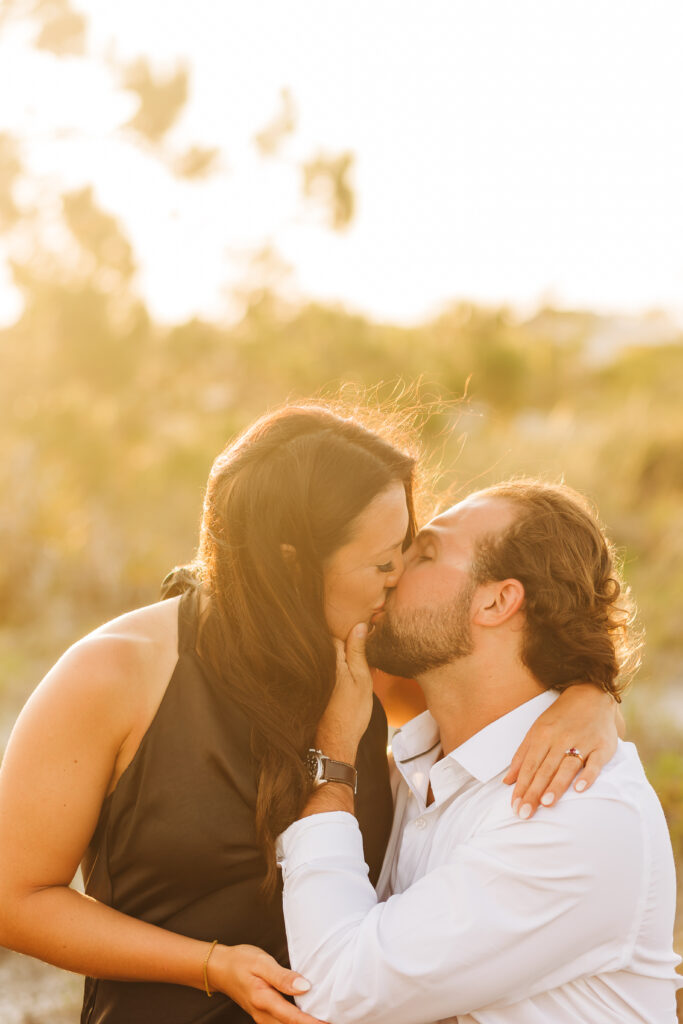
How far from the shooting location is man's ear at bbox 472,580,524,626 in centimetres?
255

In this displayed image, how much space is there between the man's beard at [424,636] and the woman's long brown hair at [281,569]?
0.18m

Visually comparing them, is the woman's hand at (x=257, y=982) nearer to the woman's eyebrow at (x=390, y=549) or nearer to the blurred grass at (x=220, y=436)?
the woman's eyebrow at (x=390, y=549)

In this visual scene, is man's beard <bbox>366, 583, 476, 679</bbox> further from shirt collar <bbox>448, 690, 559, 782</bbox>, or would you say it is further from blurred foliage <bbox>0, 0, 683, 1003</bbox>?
blurred foliage <bbox>0, 0, 683, 1003</bbox>

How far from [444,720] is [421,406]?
3.08 ft

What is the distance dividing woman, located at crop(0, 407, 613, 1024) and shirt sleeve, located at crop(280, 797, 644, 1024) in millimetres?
121

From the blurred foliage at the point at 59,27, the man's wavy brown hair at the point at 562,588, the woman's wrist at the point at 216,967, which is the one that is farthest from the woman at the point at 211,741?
the blurred foliage at the point at 59,27

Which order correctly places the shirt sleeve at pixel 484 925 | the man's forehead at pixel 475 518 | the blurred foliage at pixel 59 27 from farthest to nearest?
the blurred foliage at pixel 59 27 < the man's forehead at pixel 475 518 < the shirt sleeve at pixel 484 925

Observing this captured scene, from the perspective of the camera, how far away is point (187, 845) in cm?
218

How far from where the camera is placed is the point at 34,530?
7.96m

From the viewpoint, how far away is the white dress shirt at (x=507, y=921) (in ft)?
6.54

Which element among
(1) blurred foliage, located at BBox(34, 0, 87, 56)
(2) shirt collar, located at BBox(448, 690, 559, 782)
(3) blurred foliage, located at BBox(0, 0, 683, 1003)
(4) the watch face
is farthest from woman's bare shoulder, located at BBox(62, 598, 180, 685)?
(1) blurred foliage, located at BBox(34, 0, 87, 56)

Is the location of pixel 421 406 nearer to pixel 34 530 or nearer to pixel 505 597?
pixel 505 597

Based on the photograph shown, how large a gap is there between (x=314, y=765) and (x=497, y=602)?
0.64m

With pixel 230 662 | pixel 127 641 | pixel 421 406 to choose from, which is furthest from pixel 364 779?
pixel 421 406
